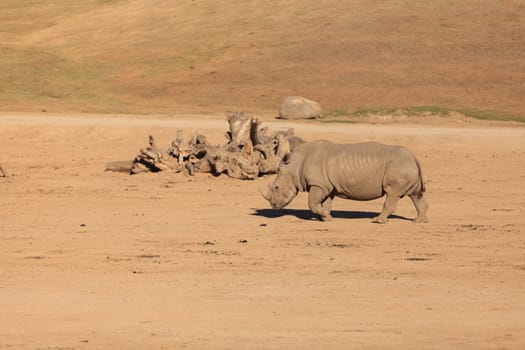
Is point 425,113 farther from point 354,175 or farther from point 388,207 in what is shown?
point 354,175

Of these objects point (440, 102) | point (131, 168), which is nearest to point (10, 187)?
point (131, 168)

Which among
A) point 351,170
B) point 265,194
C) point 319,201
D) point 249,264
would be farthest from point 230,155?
point 249,264

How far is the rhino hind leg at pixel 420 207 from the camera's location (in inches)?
691

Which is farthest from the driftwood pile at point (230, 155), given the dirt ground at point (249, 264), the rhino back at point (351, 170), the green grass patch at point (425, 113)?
the green grass patch at point (425, 113)

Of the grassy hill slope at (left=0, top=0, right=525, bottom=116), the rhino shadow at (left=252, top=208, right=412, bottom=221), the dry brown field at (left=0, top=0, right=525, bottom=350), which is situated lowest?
the rhino shadow at (left=252, top=208, right=412, bottom=221)

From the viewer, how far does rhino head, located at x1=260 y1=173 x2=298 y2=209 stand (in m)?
17.8

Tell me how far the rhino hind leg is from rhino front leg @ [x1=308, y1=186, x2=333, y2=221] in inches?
51.9

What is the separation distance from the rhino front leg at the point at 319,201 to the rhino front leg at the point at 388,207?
0.80m

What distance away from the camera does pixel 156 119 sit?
1414 inches

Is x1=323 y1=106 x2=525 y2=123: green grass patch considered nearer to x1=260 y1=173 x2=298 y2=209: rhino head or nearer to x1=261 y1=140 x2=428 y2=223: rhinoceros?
x1=260 y1=173 x2=298 y2=209: rhino head

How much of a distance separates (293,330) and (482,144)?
1880 centimetres

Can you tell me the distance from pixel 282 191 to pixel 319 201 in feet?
2.19

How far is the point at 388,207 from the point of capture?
17422 mm

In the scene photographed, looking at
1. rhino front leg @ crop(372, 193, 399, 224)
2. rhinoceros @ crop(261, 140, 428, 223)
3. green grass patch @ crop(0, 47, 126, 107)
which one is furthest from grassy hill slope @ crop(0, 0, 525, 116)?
rhino front leg @ crop(372, 193, 399, 224)
